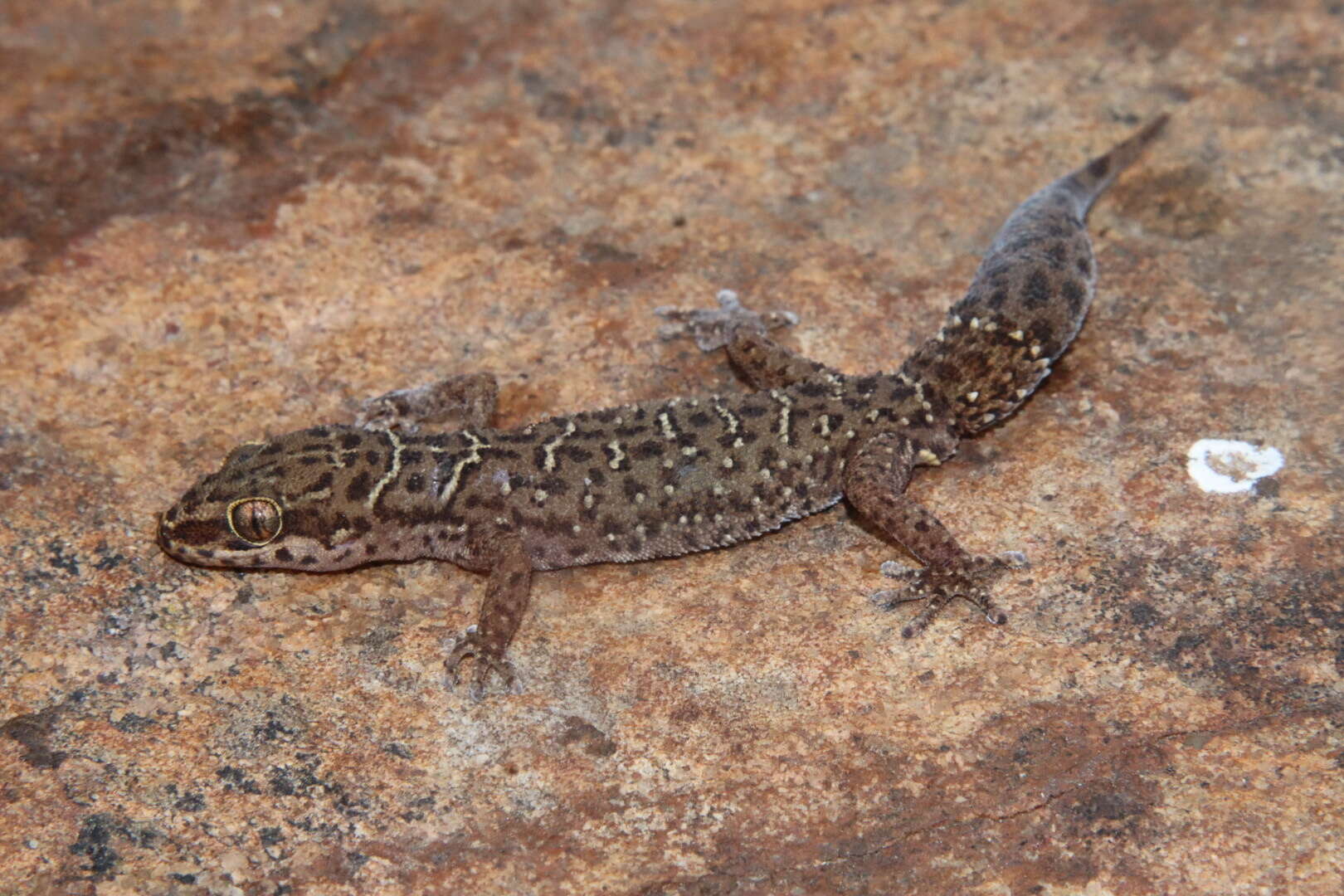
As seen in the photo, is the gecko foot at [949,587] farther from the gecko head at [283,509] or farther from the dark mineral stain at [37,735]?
the dark mineral stain at [37,735]

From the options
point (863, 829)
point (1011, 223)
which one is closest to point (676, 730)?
point (863, 829)

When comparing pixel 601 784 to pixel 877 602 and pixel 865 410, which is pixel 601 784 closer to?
pixel 877 602

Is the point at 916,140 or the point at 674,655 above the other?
the point at 916,140

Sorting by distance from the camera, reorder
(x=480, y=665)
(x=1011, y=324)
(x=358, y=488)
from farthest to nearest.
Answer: (x=1011, y=324)
(x=358, y=488)
(x=480, y=665)

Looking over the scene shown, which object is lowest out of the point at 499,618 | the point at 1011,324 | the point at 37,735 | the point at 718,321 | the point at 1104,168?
the point at 37,735

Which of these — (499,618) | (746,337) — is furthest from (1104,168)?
(499,618)

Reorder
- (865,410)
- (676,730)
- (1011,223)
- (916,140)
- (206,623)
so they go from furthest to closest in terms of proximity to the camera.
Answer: (916,140)
(1011,223)
(865,410)
(206,623)
(676,730)

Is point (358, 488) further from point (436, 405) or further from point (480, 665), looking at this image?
point (480, 665)
